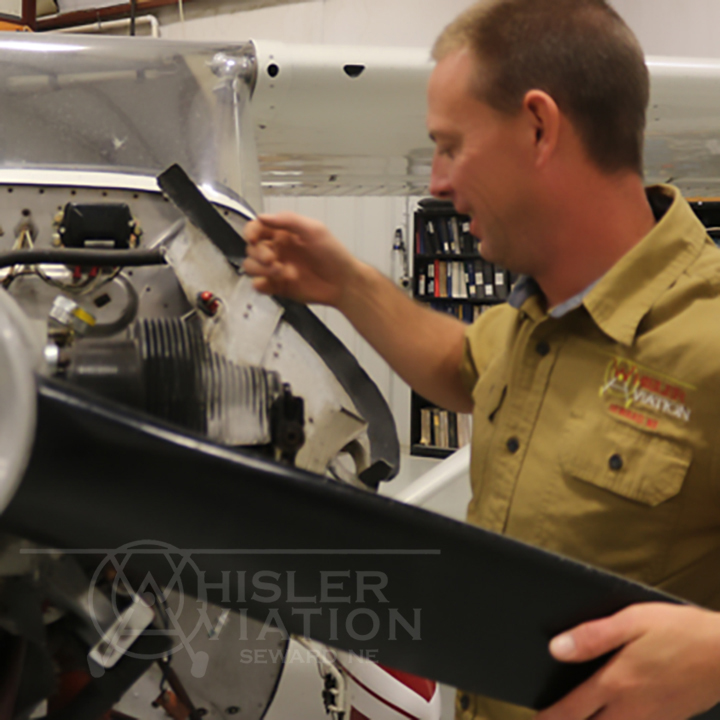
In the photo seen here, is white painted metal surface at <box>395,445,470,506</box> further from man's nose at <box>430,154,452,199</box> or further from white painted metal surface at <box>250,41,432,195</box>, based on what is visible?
man's nose at <box>430,154,452,199</box>

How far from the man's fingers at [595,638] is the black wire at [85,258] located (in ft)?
2.55

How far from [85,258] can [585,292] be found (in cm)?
71

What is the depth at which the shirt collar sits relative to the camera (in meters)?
0.86

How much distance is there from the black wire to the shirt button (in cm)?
57

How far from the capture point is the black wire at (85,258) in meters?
1.01

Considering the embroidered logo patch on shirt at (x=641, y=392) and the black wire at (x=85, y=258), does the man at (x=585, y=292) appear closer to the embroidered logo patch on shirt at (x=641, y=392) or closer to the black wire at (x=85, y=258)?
the embroidered logo patch on shirt at (x=641, y=392)

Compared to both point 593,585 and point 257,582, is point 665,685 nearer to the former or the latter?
point 593,585

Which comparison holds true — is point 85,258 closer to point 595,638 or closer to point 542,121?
point 542,121

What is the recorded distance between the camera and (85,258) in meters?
1.02

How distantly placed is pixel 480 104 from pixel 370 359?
5.22m

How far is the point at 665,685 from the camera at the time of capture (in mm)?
623

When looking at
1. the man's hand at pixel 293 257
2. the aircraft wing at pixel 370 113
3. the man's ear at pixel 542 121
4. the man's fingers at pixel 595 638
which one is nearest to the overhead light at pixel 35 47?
the aircraft wing at pixel 370 113

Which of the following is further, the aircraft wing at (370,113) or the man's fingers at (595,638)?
the aircraft wing at (370,113)

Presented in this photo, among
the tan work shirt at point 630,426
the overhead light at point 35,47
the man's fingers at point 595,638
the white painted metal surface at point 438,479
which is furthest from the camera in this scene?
the white painted metal surface at point 438,479
